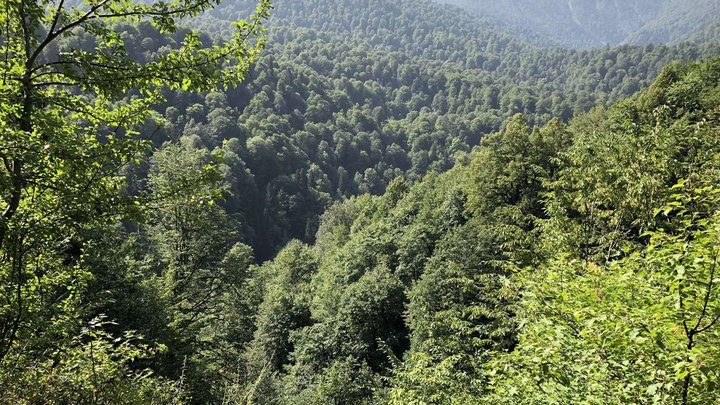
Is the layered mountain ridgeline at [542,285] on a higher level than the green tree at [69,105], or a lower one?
lower

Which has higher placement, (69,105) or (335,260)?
(69,105)

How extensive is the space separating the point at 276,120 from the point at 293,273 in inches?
3378

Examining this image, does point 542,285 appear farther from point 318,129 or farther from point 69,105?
point 318,129

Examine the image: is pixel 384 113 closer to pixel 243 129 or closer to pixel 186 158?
pixel 243 129

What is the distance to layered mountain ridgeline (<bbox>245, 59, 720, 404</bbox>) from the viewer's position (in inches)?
170

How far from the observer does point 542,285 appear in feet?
27.2

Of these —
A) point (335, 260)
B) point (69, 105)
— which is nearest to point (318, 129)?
point (335, 260)

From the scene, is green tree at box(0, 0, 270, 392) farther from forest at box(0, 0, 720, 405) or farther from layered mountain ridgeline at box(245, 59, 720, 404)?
layered mountain ridgeline at box(245, 59, 720, 404)

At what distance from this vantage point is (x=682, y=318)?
3.88 m

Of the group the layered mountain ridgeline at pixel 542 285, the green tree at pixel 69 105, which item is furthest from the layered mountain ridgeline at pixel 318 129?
the green tree at pixel 69 105

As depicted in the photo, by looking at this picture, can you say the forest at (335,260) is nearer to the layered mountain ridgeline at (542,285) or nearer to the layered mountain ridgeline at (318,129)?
the layered mountain ridgeline at (542,285)

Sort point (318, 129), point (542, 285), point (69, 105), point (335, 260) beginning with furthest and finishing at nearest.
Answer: point (318, 129), point (335, 260), point (542, 285), point (69, 105)

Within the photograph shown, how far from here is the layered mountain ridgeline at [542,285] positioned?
432 cm

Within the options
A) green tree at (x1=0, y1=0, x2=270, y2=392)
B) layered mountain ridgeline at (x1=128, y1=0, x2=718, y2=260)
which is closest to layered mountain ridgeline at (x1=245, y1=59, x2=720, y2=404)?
green tree at (x1=0, y1=0, x2=270, y2=392)
